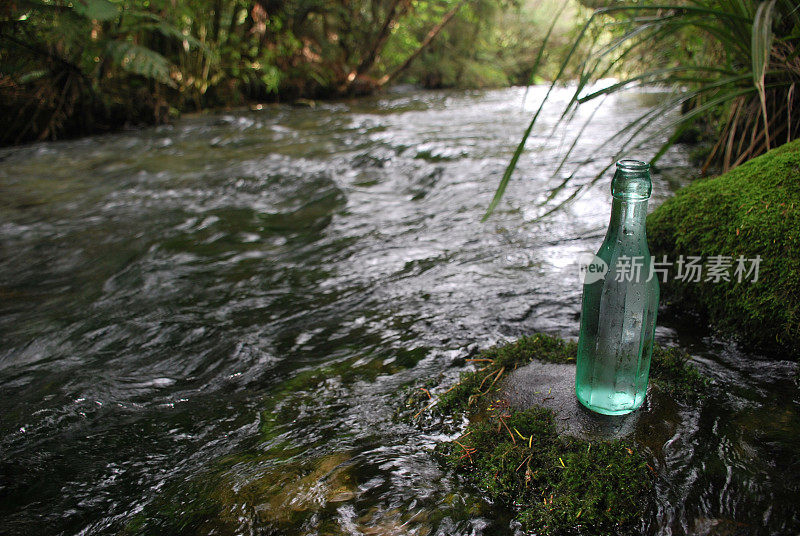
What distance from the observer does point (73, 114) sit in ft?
26.3

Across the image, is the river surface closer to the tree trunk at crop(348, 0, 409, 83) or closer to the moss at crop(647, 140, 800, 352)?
the moss at crop(647, 140, 800, 352)

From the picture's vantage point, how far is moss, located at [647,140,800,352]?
72.7 inches

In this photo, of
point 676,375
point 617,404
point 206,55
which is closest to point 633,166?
point 617,404

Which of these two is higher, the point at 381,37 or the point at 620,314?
the point at 381,37

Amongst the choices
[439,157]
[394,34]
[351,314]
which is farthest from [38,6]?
[394,34]

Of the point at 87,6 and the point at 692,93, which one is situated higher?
the point at 87,6

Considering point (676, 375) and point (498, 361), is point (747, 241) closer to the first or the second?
point (676, 375)

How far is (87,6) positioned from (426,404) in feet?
22.4

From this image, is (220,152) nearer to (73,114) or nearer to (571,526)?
(73,114)

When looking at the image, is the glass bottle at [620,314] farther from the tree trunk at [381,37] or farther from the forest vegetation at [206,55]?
the tree trunk at [381,37]

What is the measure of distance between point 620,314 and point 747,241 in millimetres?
1019

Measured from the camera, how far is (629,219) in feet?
4.51

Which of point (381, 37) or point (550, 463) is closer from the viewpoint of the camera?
point (550, 463)

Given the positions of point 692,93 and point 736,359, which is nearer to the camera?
point 736,359
